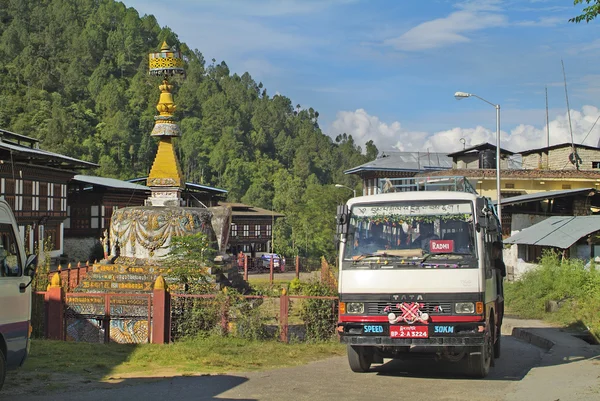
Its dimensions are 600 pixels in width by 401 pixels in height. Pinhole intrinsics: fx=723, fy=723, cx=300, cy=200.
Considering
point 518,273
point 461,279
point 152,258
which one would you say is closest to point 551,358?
point 461,279

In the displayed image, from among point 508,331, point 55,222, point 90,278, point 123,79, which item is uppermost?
point 123,79

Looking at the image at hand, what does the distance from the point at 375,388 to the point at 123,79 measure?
116103 mm

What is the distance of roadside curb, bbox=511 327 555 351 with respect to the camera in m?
15.9

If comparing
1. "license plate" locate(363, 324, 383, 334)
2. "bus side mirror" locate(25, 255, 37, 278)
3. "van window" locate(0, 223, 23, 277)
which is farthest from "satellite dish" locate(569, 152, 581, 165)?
"van window" locate(0, 223, 23, 277)

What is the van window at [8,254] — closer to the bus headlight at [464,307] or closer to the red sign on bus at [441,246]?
the red sign on bus at [441,246]

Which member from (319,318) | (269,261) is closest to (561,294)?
(319,318)

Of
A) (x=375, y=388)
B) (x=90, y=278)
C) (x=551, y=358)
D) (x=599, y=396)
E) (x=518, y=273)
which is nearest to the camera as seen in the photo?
(x=599, y=396)

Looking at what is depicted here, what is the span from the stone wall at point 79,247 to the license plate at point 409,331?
40.4 metres

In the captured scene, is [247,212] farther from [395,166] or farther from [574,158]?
[574,158]

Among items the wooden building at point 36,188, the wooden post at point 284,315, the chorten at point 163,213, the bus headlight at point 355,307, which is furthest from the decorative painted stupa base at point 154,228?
the bus headlight at point 355,307

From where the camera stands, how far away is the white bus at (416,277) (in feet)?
34.9

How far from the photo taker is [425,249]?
36.4ft

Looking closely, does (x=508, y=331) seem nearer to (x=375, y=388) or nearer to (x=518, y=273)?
(x=375, y=388)

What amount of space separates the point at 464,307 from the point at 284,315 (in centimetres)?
561
